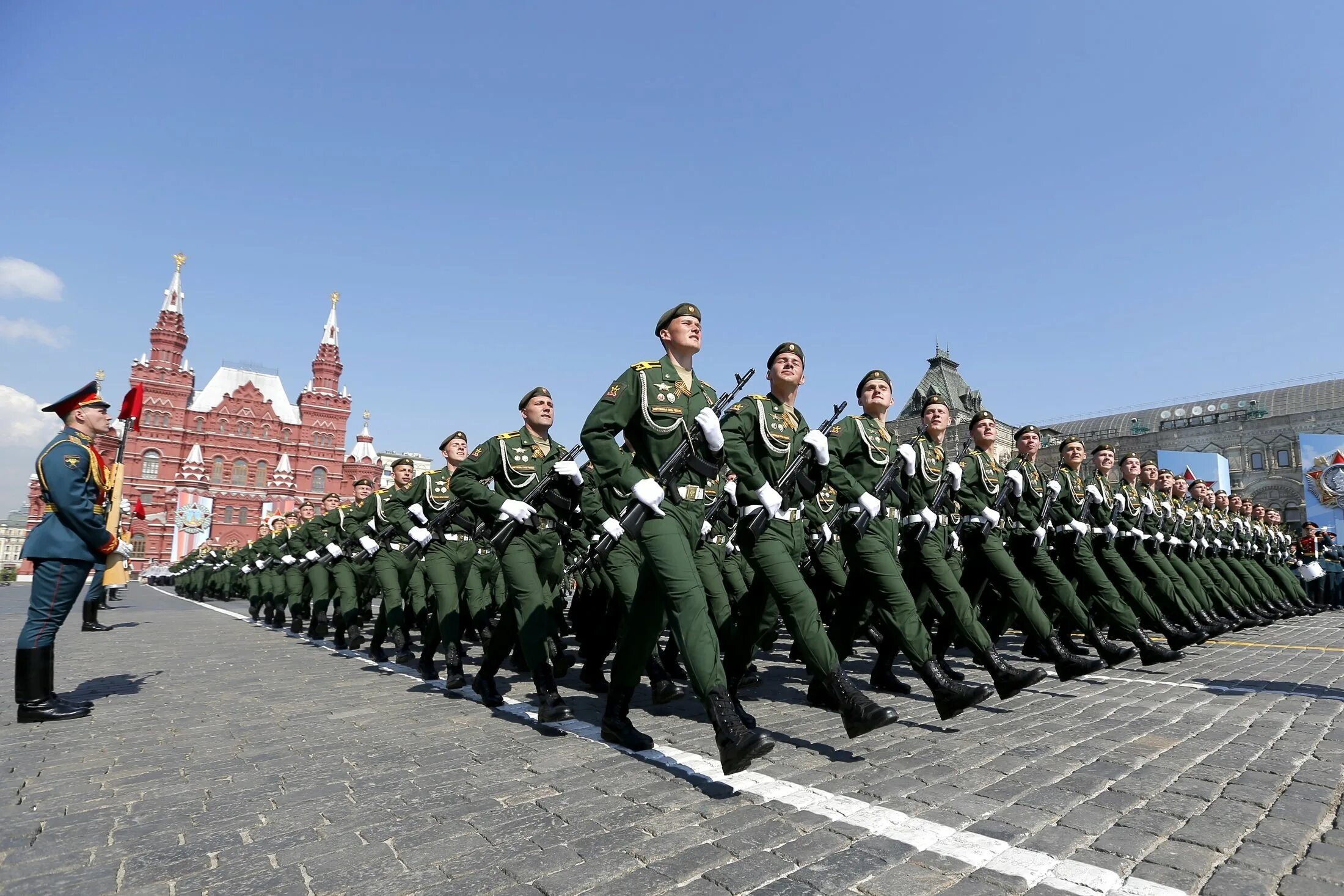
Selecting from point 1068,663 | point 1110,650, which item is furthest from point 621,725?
point 1110,650

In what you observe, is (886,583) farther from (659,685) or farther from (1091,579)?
(1091,579)

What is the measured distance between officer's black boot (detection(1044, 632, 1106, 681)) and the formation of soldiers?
0.9 inches

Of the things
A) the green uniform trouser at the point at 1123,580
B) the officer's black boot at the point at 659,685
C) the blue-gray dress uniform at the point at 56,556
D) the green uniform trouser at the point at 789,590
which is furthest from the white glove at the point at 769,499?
the blue-gray dress uniform at the point at 56,556

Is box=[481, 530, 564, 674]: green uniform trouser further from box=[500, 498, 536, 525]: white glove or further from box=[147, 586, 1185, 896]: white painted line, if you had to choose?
box=[147, 586, 1185, 896]: white painted line

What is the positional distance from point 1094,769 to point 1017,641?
7318mm

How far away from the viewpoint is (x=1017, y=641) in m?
10.0

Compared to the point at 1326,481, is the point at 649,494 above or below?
below

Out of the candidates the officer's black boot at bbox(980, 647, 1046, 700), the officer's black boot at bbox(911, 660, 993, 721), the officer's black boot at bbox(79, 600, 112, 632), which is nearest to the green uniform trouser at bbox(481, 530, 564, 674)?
the officer's black boot at bbox(911, 660, 993, 721)

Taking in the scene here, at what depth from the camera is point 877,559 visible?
475 centimetres

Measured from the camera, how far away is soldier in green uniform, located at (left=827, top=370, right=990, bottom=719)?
4449mm

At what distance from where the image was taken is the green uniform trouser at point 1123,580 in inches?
287

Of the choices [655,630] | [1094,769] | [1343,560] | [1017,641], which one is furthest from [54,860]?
[1343,560]

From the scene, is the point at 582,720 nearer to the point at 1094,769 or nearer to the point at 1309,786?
the point at 1094,769

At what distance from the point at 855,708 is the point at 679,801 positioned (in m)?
1.14
